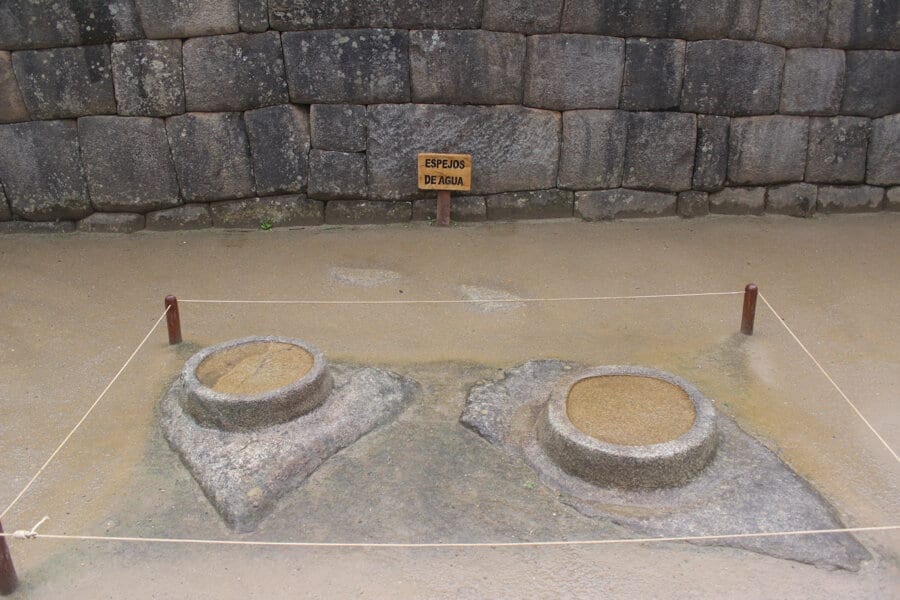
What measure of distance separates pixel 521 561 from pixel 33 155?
4931mm

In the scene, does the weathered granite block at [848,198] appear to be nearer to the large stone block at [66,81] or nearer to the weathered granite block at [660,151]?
the weathered granite block at [660,151]

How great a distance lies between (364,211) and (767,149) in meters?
3.36

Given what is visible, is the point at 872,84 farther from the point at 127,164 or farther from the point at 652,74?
the point at 127,164

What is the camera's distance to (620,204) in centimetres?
634

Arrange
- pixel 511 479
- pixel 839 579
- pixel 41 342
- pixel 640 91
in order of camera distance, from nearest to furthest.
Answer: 1. pixel 839 579
2. pixel 511 479
3. pixel 41 342
4. pixel 640 91

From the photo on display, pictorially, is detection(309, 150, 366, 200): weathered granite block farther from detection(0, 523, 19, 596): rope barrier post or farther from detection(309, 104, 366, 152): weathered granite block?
detection(0, 523, 19, 596): rope barrier post

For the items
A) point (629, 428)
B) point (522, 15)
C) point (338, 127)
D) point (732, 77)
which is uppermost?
point (522, 15)

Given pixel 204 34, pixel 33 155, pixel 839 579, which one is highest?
pixel 204 34

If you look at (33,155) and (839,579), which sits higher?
(33,155)

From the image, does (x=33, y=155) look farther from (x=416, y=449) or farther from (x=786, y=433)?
(x=786, y=433)

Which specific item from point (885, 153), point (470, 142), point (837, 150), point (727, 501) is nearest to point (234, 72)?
point (470, 142)

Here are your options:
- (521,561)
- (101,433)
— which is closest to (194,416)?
(101,433)

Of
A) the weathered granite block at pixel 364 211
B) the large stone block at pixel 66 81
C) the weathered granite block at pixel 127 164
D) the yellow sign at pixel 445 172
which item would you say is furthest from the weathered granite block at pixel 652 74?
the large stone block at pixel 66 81

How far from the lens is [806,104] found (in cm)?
617
